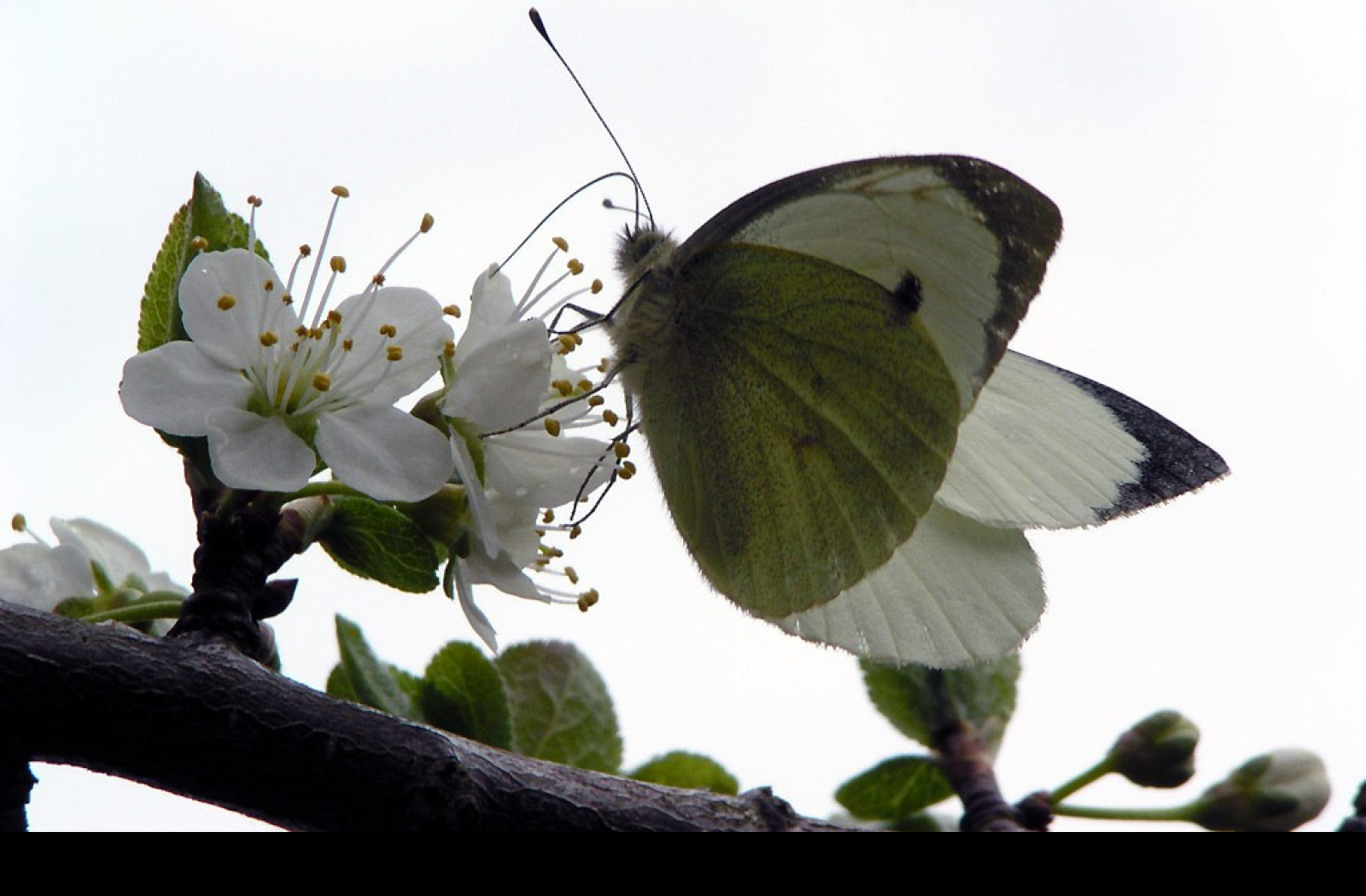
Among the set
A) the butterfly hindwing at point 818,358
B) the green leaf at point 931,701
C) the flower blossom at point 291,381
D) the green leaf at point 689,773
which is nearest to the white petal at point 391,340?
the flower blossom at point 291,381

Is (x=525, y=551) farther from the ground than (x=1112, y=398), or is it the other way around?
(x=1112, y=398)

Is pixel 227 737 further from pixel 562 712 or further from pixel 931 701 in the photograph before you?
pixel 931 701

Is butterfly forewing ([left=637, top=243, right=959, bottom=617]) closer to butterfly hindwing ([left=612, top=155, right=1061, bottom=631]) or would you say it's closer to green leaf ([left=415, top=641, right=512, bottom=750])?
butterfly hindwing ([left=612, top=155, right=1061, bottom=631])

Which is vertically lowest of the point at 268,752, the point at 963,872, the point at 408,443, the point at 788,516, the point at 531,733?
the point at 963,872

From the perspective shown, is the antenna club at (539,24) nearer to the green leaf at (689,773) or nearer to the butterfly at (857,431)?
the butterfly at (857,431)

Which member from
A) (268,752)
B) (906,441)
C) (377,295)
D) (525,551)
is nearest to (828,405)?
(906,441)

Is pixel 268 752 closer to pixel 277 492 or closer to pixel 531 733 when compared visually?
pixel 277 492

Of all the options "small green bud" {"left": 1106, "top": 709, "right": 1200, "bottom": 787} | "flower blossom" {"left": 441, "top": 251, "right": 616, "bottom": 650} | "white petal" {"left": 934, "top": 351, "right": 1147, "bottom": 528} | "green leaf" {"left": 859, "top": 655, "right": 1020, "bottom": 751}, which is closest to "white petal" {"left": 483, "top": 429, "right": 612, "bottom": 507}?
"flower blossom" {"left": 441, "top": 251, "right": 616, "bottom": 650}
